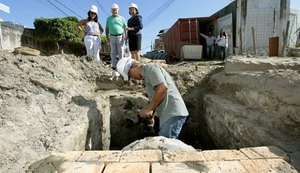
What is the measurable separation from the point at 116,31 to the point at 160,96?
2816 millimetres

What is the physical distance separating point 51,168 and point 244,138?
6.64 ft

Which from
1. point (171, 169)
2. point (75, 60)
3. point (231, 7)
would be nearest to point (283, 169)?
point (171, 169)

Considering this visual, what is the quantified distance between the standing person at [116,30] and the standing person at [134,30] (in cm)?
13

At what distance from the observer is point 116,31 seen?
5543 mm

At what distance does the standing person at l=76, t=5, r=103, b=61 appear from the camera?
572cm

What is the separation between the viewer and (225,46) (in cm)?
1146

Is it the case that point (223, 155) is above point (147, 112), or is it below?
below

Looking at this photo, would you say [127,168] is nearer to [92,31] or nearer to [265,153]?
[265,153]

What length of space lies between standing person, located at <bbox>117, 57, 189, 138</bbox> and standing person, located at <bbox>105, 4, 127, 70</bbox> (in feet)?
7.44

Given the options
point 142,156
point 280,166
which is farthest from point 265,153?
point 142,156

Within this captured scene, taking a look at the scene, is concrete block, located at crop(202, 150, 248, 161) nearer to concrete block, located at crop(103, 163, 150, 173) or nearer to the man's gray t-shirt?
concrete block, located at crop(103, 163, 150, 173)

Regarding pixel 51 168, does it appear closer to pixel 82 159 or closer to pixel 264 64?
pixel 82 159

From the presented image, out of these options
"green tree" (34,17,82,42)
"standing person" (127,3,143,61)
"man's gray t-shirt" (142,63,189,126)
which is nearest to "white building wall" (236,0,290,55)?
"standing person" (127,3,143,61)

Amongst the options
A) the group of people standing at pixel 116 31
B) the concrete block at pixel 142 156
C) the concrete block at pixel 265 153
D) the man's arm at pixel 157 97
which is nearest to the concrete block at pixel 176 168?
the concrete block at pixel 142 156
